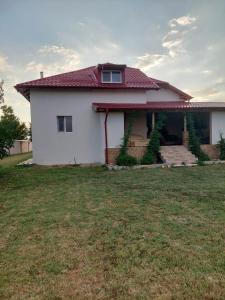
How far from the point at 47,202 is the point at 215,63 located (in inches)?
567

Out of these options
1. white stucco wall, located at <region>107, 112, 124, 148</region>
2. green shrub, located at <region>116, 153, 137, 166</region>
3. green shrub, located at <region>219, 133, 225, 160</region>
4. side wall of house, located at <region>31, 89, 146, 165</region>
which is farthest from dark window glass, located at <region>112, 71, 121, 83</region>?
green shrub, located at <region>219, 133, 225, 160</region>

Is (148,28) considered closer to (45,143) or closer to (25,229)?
(45,143)

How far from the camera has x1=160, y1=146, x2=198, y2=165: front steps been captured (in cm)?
1356


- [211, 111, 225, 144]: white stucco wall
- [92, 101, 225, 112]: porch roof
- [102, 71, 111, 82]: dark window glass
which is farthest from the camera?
[102, 71, 111, 82]: dark window glass

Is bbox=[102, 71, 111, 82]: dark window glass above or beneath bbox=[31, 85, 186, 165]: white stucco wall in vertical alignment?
above

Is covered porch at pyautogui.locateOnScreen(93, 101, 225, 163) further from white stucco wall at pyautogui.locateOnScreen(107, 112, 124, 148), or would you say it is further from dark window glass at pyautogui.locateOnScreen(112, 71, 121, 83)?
dark window glass at pyautogui.locateOnScreen(112, 71, 121, 83)

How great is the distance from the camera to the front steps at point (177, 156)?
13.6 metres

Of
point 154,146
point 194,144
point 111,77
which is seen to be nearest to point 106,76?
point 111,77

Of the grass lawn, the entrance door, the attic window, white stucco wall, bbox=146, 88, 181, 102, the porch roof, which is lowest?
the grass lawn

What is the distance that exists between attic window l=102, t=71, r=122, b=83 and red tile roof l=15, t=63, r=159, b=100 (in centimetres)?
33

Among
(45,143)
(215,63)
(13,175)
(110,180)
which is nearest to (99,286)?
(110,180)

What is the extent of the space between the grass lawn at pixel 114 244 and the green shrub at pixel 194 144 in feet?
23.2

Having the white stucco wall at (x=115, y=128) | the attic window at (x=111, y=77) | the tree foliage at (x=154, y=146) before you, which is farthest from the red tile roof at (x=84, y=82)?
the tree foliage at (x=154, y=146)

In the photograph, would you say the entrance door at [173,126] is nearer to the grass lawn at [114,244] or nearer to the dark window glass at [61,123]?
the dark window glass at [61,123]
